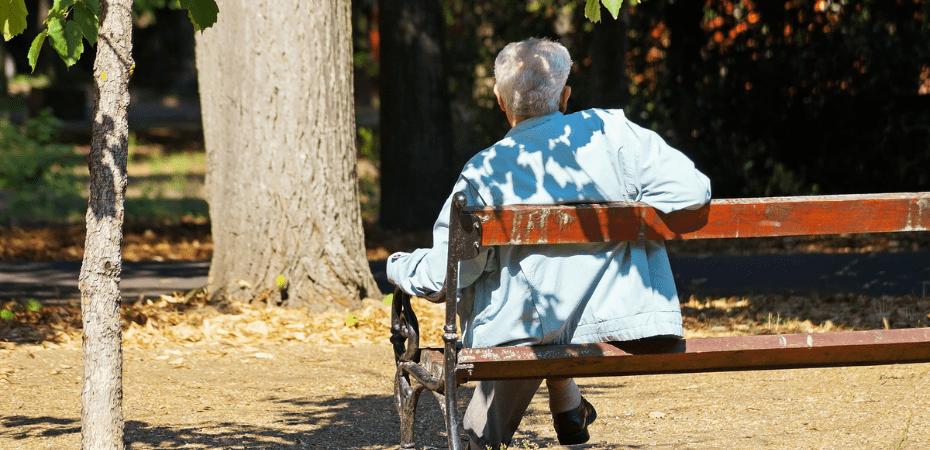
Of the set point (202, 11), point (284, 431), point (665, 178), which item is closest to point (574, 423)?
point (665, 178)

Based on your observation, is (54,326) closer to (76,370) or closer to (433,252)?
(76,370)

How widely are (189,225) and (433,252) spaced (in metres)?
8.62

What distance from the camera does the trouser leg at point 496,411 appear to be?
3.38 meters

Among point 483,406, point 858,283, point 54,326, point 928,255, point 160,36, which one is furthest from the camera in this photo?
point 160,36

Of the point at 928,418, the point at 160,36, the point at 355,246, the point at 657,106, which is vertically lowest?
the point at 928,418

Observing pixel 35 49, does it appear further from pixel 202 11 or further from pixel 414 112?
pixel 414 112

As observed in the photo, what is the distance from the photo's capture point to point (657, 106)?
36.1 feet

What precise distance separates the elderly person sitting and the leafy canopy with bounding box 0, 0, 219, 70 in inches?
37.6

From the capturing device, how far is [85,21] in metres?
3.32

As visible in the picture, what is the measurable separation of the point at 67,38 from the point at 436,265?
141cm

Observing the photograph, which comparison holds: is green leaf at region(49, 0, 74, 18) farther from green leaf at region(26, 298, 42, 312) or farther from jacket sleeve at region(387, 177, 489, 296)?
green leaf at region(26, 298, 42, 312)

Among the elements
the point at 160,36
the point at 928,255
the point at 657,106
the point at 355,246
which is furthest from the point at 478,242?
the point at 160,36

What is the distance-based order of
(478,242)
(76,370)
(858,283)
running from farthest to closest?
(858,283)
(76,370)
(478,242)

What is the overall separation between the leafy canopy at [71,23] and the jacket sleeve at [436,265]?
3.08ft
